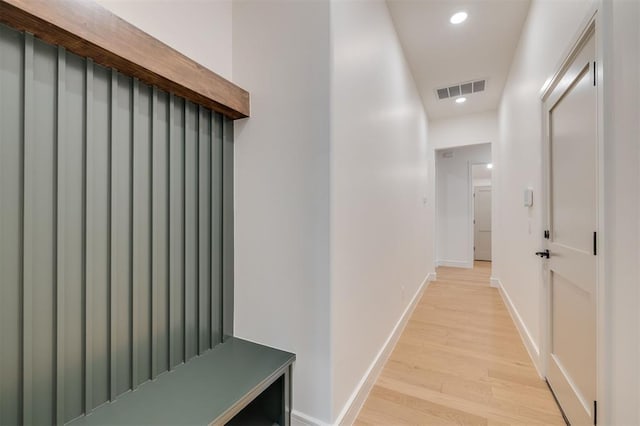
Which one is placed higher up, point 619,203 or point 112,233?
point 619,203

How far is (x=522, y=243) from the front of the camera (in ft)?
9.23

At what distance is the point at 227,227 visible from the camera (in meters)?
1.69

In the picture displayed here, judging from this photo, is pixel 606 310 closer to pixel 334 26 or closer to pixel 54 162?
pixel 334 26

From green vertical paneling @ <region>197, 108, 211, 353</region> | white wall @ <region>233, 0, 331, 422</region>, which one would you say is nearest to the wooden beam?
green vertical paneling @ <region>197, 108, 211, 353</region>

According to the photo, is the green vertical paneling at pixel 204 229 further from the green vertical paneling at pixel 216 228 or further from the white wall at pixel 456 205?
the white wall at pixel 456 205

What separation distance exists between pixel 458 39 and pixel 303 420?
353cm

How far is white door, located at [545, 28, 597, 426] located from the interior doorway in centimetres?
543

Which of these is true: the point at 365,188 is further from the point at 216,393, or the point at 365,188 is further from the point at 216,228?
the point at 216,393

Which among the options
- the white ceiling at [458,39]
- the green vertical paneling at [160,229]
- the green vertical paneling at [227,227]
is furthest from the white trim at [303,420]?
the white ceiling at [458,39]

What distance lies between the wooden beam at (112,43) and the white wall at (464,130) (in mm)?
4445

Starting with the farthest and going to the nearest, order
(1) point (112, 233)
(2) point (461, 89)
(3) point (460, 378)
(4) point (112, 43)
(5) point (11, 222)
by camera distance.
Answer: (2) point (461, 89)
(3) point (460, 378)
(1) point (112, 233)
(4) point (112, 43)
(5) point (11, 222)

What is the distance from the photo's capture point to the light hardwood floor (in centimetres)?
164

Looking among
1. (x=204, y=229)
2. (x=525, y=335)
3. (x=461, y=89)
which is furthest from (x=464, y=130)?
(x=204, y=229)

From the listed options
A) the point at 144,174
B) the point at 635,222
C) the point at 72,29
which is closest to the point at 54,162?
the point at 144,174
